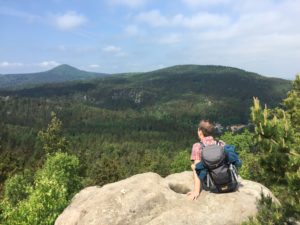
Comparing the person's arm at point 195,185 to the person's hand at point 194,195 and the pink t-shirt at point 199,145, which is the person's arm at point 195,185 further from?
the pink t-shirt at point 199,145

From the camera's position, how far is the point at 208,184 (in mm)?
17312

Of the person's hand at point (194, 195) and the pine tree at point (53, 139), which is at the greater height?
the person's hand at point (194, 195)

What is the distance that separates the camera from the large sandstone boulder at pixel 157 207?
16656mm

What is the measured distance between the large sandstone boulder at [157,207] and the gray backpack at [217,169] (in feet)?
1.74

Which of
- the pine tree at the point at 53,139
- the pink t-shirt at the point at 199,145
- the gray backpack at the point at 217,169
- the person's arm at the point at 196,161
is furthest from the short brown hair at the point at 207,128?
the pine tree at the point at 53,139

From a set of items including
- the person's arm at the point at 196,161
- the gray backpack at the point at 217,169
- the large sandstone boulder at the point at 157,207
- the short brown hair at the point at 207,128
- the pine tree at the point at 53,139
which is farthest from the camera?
the pine tree at the point at 53,139

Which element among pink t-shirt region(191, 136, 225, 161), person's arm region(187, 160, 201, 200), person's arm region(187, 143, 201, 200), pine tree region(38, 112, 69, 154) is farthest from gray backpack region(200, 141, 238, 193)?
pine tree region(38, 112, 69, 154)

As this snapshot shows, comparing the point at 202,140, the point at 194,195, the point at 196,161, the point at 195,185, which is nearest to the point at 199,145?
the point at 202,140

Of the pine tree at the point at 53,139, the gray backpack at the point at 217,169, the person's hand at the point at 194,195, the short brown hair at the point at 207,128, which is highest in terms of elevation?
the short brown hair at the point at 207,128

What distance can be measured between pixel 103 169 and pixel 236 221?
216 feet

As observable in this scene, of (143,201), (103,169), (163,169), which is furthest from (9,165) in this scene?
(143,201)

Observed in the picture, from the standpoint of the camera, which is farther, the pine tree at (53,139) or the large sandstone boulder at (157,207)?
the pine tree at (53,139)

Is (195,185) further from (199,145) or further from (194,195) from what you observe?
(199,145)

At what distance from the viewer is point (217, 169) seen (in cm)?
1633
